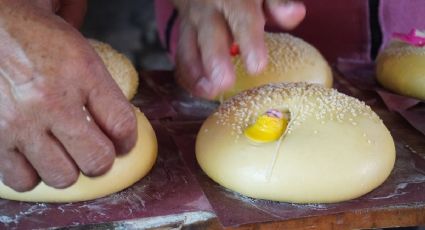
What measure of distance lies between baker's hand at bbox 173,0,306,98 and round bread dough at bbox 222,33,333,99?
0.39m

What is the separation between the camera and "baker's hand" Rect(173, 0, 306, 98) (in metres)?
1.01

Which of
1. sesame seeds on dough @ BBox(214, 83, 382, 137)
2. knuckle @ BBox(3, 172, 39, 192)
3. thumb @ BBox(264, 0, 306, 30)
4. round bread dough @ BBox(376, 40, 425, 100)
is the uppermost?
thumb @ BBox(264, 0, 306, 30)

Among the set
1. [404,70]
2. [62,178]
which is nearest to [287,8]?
[62,178]

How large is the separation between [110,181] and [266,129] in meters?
0.30

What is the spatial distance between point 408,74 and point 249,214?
2.36ft

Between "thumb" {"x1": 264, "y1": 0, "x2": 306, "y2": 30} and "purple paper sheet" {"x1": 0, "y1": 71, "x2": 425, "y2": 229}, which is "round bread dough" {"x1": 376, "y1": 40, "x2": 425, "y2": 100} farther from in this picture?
"thumb" {"x1": 264, "y1": 0, "x2": 306, "y2": 30}

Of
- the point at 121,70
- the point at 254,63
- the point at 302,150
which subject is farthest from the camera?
the point at 121,70

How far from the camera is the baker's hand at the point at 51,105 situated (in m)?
0.81

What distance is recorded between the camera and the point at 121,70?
1510 millimetres

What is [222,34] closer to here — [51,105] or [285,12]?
[285,12]

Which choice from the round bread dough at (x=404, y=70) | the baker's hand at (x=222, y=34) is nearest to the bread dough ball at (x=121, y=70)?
the baker's hand at (x=222, y=34)

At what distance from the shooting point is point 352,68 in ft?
5.79

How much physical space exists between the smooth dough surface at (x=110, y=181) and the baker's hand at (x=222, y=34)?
0.49 ft

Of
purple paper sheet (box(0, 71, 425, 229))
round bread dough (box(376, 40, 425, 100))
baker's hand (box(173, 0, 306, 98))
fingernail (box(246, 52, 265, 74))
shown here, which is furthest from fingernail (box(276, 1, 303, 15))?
round bread dough (box(376, 40, 425, 100))
